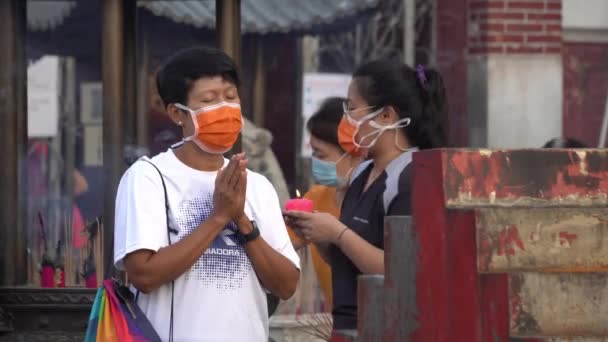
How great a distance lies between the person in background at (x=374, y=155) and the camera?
434 cm

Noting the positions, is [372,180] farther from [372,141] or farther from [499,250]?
[499,250]

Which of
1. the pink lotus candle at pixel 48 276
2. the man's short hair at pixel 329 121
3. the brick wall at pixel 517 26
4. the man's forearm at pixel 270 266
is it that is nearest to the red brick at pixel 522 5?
the brick wall at pixel 517 26

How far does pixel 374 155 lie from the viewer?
4621mm

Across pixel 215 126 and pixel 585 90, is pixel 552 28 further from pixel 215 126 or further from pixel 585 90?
pixel 215 126

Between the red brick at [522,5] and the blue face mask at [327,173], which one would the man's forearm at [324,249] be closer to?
the blue face mask at [327,173]

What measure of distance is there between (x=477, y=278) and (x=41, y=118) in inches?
313

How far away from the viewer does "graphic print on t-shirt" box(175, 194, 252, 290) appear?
3.79 metres

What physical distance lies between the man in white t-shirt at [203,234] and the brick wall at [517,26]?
20.6ft

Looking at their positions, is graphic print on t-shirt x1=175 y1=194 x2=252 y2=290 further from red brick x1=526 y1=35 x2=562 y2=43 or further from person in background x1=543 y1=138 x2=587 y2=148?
red brick x1=526 y1=35 x2=562 y2=43

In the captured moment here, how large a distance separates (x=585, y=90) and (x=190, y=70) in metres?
7.30

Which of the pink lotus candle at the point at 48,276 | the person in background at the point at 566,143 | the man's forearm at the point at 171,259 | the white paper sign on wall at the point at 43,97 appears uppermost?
the white paper sign on wall at the point at 43,97

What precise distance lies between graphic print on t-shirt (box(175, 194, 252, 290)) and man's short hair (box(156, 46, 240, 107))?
360 mm

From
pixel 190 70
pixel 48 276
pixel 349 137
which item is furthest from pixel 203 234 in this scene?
pixel 48 276

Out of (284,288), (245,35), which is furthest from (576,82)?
(284,288)
